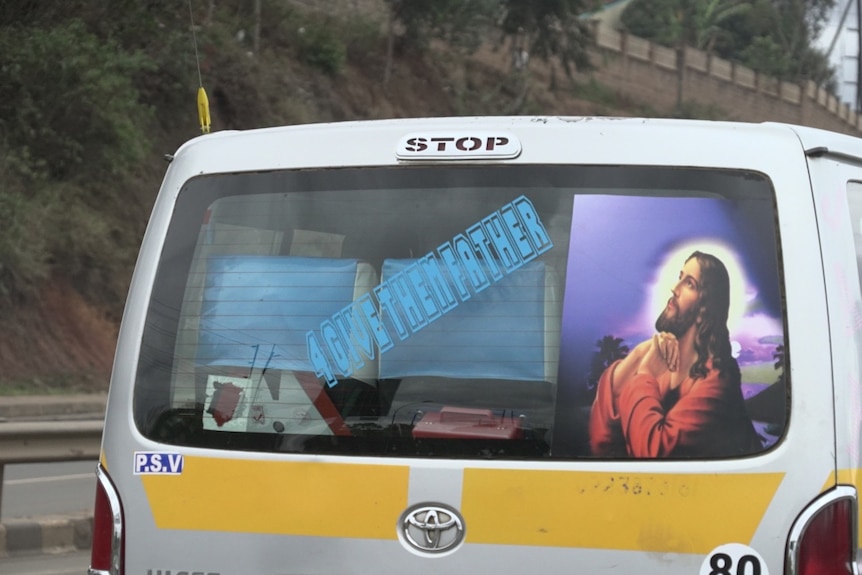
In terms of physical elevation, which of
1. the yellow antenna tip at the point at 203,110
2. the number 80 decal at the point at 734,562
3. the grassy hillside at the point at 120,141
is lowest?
the number 80 decal at the point at 734,562

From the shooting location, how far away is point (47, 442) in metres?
7.97

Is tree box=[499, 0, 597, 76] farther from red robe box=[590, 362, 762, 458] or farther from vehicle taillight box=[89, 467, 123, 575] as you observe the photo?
red robe box=[590, 362, 762, 458]

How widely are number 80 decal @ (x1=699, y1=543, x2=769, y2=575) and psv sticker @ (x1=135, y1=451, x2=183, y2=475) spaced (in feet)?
4.04

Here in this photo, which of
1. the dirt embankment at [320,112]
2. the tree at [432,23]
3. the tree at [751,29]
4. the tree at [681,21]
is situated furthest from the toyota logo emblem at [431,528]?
the tree at [751,29]

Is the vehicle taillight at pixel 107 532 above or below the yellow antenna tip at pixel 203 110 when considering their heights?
below

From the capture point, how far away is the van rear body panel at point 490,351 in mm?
2986

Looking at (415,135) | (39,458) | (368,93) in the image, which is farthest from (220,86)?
(415,135)

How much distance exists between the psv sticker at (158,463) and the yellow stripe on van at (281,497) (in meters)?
0.01

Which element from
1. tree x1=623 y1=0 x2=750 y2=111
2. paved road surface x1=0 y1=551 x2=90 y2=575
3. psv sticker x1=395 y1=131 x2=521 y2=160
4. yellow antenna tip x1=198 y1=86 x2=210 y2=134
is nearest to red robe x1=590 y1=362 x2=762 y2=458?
psv sticker x1=395 y1=131 x2=521 y2=160

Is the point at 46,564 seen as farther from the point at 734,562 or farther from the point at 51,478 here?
the point at 734,562

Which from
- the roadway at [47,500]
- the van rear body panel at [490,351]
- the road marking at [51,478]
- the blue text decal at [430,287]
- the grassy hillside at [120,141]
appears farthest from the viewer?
the grassy hillside at [120,141]

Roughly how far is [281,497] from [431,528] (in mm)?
363

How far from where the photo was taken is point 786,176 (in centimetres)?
312

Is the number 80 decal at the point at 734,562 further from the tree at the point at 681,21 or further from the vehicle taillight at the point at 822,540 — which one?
the tree at the point at 681,21
